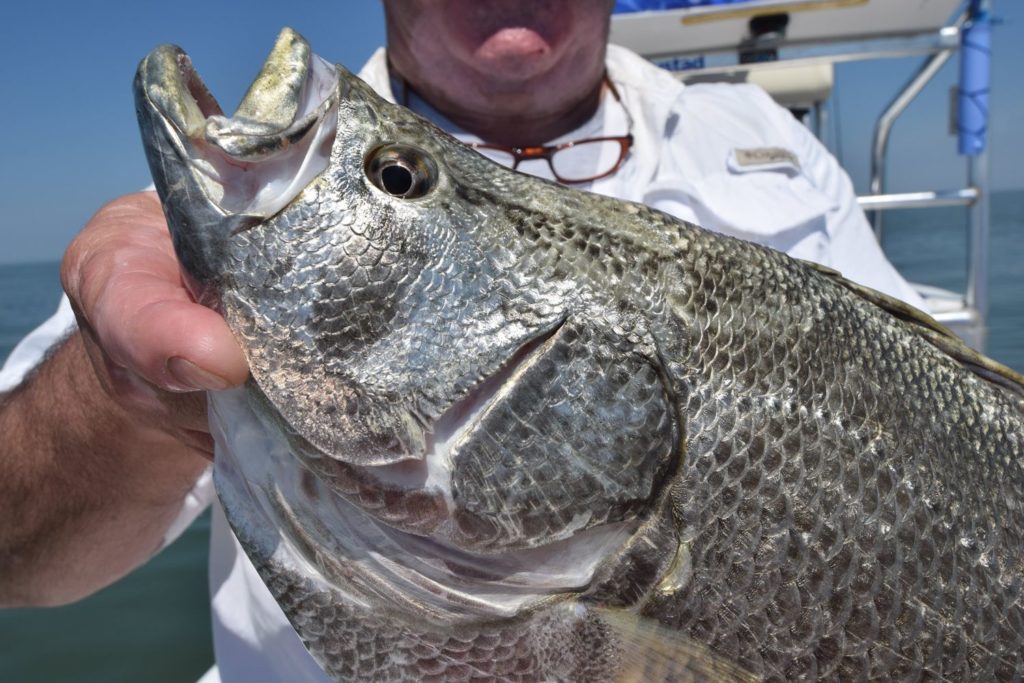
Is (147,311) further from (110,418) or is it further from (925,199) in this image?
(925,199)

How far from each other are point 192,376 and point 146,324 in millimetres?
102

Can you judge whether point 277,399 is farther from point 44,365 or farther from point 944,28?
point 944,28

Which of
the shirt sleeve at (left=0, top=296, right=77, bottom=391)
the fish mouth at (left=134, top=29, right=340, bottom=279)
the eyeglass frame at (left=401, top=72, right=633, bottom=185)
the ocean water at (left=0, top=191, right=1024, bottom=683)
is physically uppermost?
the fish mouth at (left=134, top=29, right=340, bottom=279)

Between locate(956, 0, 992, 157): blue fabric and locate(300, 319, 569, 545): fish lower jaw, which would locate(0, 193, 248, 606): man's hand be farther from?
locate(956, 0, 992, 157): blue fabric

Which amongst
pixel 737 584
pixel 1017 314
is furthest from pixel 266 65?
pixel 1017 314

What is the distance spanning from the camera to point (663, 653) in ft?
3.43

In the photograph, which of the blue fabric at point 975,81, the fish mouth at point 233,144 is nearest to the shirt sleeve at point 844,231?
the fish mouth at point 233,144

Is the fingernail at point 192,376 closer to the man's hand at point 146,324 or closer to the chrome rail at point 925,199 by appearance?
the man's hand at point 146,324

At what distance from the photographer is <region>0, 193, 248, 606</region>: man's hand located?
1.01 metres

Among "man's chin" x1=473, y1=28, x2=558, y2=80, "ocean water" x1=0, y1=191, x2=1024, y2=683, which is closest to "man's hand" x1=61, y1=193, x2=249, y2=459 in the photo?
"man's chin" x1=473, y1=28, x2=558, y2=80

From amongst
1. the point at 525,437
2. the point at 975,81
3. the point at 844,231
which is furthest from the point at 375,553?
the point at 975,81

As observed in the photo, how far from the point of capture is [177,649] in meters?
4.39

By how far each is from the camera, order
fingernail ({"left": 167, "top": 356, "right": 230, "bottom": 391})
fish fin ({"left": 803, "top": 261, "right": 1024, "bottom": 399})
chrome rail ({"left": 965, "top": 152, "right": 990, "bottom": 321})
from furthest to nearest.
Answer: chrome rail ({"left": 965, "top": 152, "right": 990, "bottom": 321})
fish fin ({"left": 803, "top": 261, "right": 1024, "bottom": 399})
fingernail ({"left": 167, "top": 356, "right": 230, "bottom": 391})

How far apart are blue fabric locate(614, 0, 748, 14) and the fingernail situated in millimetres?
4119
